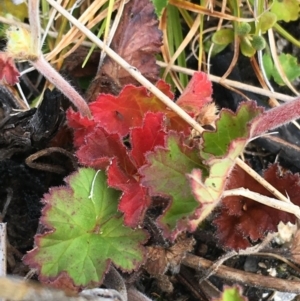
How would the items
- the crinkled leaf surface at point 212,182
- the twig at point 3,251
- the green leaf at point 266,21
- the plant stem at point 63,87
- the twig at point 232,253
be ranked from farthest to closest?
the green leaf at point 266,21 → the twig at point 232,253 → the plant stem at point 63,87 → the twig at point 3,251 → the crinkled leaf surface at point 212,182

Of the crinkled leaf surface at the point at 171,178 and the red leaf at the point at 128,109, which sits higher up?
the red leaf at the point at 128,109

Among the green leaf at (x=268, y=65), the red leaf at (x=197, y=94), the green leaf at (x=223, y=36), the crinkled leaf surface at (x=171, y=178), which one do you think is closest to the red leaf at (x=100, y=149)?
the crinkled leaf surface at (x=171, y=178)

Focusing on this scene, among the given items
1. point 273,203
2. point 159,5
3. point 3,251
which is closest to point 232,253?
point 273,203

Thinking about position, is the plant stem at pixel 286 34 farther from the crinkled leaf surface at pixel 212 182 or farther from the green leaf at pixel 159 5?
the crinkled leaf surface at pixel 212 182

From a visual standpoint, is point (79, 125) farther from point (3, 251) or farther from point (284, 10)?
point (284, 10)

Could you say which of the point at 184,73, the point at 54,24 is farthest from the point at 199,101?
the point at 54,24

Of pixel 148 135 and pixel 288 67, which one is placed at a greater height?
pixel 288 67
